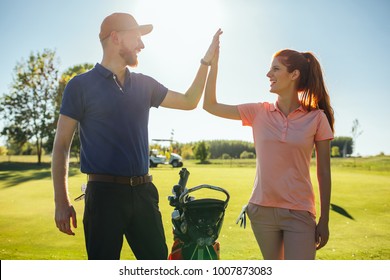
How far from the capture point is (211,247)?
8.91 feet

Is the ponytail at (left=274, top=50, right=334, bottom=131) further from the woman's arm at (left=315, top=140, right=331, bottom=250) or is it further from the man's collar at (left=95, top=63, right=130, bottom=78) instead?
the man's collar at (left=95, top=63, right=130, bottom=78)

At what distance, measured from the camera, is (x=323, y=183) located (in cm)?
258

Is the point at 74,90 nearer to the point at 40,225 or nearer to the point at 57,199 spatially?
the point at 57,199

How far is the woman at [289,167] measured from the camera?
249 centimetres

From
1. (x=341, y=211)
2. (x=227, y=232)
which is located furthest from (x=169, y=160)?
(x=227, y=232)

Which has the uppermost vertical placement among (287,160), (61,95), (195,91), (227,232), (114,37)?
(61,95)

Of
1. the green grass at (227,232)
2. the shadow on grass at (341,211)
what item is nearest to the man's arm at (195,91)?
the green grass at (227,232)

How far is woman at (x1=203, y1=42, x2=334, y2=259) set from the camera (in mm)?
2486

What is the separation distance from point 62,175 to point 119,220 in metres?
0.40

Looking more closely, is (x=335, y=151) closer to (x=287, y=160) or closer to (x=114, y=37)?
(x=287, y=160)

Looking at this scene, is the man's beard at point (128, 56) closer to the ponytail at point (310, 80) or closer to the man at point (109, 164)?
the man at point (109, 164)

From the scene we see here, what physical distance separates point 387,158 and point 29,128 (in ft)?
75.0

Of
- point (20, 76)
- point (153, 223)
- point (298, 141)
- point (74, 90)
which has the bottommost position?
point (153, 223)
